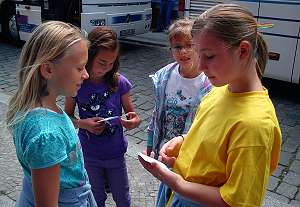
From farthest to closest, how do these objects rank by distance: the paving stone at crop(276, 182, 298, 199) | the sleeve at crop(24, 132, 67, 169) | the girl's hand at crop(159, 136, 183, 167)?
the paving stone at crop(276, 182, 298, 199) → the girl's hand at crop(159, 136, 183, 167) → the sleeve at crop(24, 132, 67, 169)

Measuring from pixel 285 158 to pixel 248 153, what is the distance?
3.04 meters

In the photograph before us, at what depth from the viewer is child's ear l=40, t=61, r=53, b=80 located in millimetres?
1539

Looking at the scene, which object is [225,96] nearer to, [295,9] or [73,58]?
[73,58]

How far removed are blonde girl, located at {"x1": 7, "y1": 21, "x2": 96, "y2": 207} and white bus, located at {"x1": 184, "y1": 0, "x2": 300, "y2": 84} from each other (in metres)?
4.55

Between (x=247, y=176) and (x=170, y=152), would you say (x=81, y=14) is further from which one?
(x=247, y=176)

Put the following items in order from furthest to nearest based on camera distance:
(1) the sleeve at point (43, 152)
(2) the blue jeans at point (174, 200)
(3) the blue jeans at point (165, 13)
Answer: (3) the blue jeans at point (165, 13), (2) the blue jeans at point (174, 200), (1) the sleeve at point (43, 152)

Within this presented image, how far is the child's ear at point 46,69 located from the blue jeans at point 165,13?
1083 centimetres

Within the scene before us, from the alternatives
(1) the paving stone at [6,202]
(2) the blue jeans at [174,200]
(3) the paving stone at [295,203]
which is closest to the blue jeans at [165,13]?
(3) the paving stone at [295,203]

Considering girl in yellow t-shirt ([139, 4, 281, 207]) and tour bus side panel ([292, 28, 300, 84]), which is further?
tour bus side panel ([292, 28, 300, 84])

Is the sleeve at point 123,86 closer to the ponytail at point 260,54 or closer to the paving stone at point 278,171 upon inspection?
the ponytail at point 260,54

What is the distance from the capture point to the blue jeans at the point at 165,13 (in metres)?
12.2

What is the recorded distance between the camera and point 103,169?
2535 millimetres

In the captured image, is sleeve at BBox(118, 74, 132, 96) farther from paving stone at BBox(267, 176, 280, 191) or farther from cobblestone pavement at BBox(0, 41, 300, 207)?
paving stone at BBox(267, 176, 280, 191)

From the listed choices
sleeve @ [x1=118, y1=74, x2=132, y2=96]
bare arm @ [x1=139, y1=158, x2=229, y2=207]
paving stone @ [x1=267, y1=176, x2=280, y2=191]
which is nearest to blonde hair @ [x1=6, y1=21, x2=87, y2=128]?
bare arm @ [x1=139, y1=158, x2=229, y2=207]
